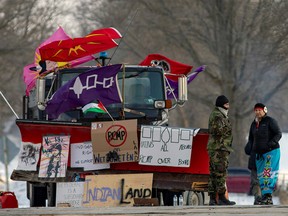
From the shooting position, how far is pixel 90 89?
2023 cm

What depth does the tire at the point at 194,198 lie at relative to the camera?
64.3 ft

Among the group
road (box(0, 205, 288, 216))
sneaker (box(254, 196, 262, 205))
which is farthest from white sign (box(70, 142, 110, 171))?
road (box(0, 205, 288, 216))

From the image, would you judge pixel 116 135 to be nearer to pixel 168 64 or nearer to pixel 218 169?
pixel 218 169

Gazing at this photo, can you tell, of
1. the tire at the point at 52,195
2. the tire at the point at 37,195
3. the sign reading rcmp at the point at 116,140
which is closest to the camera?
the sign reading rcmp at the point at 116,140

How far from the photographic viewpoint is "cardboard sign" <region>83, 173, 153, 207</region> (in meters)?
18.4

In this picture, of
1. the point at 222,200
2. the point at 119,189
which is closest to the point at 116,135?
the point at 119,189

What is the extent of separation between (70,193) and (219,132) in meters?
2.88

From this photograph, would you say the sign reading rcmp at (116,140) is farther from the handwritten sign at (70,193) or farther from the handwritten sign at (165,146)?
the handwritten sign at (70,193)

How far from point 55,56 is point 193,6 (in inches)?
872

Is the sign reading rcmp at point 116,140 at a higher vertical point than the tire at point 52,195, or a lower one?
higher

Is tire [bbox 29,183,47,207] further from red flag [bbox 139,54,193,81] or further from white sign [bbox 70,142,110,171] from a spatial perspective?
red flag [bbox 139,54,193,81]

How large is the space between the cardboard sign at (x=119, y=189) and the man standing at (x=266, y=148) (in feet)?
5.48

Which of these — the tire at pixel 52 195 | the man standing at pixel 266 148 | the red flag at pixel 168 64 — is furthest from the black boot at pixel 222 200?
the red flag at pixel 168 64

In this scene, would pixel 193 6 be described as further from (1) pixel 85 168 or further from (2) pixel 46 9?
(1) pixel 85 168
